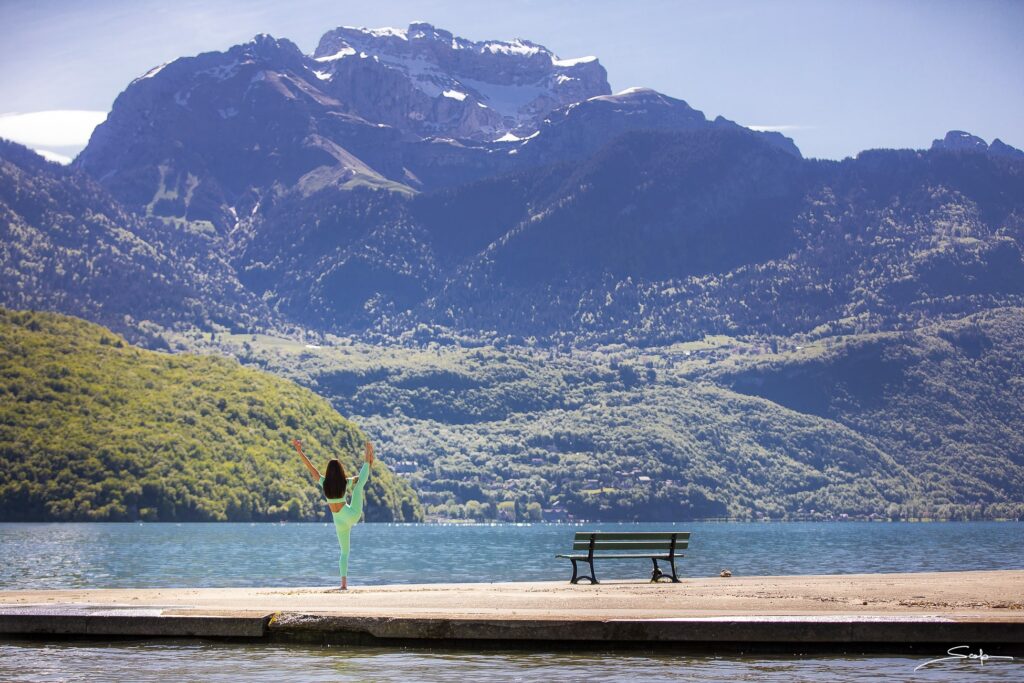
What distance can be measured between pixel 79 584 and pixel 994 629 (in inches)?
1736

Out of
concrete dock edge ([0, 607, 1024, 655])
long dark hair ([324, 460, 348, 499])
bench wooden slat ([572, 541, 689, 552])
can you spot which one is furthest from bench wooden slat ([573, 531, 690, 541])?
concrete dock edge ([0, 607, 1024, 655])

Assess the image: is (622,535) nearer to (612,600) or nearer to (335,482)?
(335,482)

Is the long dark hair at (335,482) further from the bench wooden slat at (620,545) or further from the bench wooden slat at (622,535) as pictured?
the bench wooden slat at (622,535)

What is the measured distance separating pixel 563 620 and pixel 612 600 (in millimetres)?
5508

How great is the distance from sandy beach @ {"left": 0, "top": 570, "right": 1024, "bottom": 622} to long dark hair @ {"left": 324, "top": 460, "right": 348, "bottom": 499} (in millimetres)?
2272

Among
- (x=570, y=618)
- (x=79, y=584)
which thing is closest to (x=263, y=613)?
(x=570, y=618)

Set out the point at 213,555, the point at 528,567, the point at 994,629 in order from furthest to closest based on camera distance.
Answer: the point at 213,555, the point at 528,567, the point at 994,629

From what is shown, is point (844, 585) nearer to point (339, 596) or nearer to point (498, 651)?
point (339, 596)

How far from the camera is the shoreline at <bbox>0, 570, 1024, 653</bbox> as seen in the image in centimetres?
2244

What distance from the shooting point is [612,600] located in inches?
1122

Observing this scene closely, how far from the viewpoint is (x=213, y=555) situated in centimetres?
10094

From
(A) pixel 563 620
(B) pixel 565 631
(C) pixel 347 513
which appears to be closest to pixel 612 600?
(A) pixel 563 620

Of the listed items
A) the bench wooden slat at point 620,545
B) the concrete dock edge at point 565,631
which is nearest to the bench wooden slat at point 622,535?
the bench wooden slat at point 620,545

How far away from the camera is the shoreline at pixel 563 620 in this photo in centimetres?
2244
